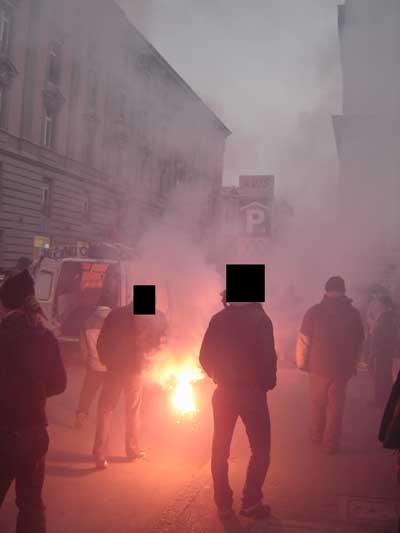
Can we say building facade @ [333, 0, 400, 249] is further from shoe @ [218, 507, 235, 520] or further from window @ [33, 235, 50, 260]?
window @ [33, 235, 50, 260]

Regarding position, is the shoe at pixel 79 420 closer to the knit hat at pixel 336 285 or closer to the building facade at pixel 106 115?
the knit hat at pixel 336 285

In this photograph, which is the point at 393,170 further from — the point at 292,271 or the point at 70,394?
the point at 70,394

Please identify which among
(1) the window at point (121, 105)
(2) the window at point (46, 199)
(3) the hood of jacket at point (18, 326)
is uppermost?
(2) the window at point (46, 199)

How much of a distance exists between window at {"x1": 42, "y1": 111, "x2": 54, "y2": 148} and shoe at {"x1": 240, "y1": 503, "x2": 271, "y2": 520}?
18.2 meters

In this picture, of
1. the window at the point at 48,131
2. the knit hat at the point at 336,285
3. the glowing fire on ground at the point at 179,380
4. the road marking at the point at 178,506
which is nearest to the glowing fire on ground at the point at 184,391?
the glowing fire on ground at the point at 179,380

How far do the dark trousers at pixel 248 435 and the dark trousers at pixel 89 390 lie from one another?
1.97 metres

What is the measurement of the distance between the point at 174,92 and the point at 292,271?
398 cm

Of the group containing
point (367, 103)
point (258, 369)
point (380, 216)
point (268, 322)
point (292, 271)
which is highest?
point (367, 103)

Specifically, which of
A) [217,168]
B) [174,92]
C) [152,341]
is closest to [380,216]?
[217,168]

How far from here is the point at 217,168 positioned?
889 centimetres

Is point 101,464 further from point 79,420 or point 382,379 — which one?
point 382,379

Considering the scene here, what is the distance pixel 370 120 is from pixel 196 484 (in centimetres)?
993

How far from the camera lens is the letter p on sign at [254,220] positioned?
564cm

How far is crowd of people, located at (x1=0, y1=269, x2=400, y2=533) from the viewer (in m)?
2.32
